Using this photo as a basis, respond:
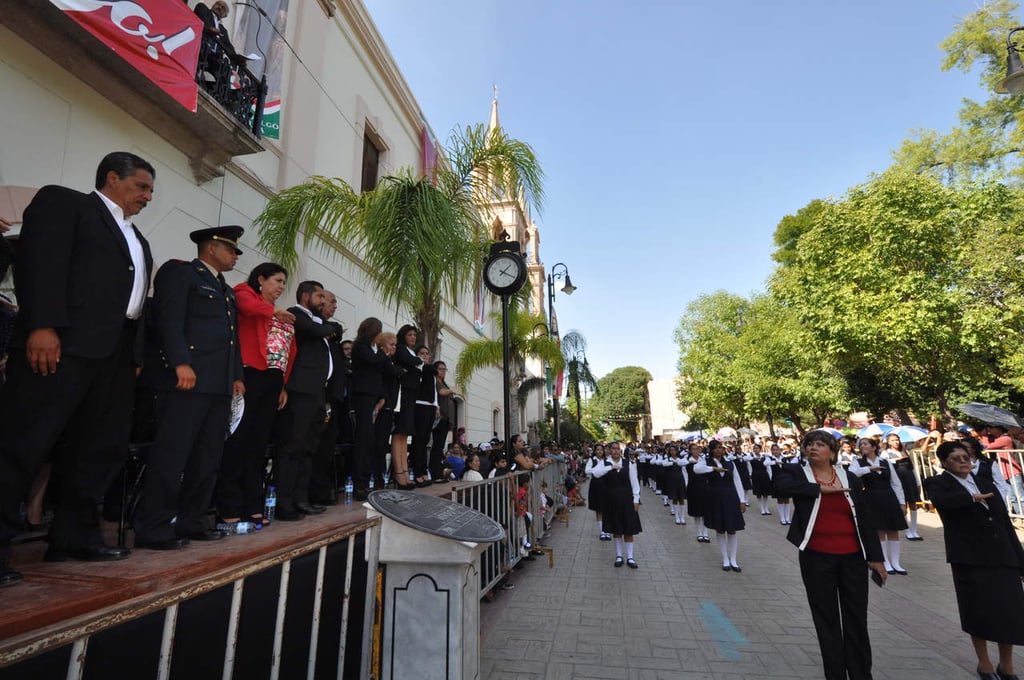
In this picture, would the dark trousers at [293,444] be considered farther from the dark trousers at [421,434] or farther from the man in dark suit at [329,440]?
the dark trousers at [421,434]

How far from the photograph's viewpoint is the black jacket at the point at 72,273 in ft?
6.86

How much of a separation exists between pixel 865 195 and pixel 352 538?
20.7 metres

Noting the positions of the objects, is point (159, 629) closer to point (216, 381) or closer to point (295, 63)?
point (216, 381)

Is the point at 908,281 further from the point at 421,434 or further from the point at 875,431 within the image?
the point at 421,434

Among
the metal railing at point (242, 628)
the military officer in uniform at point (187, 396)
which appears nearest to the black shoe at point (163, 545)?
the military officer in uniform at point (187, 396)

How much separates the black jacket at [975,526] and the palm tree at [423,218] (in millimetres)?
5660

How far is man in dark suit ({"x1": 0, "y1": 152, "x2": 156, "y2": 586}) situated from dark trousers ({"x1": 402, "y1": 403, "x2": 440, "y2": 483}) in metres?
3.68

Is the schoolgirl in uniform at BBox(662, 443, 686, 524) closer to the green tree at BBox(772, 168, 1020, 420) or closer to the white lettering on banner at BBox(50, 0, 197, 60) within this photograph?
the green tree at BBox(772, 168, 1020, 420)

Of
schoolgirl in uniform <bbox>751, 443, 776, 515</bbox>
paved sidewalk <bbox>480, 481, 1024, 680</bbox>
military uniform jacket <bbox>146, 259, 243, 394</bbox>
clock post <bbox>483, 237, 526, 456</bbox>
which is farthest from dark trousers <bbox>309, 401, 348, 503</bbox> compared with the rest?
Answer: schoolgirl in uniform <bbox>751, 443, 776, 515</bbox>

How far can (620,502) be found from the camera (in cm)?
810

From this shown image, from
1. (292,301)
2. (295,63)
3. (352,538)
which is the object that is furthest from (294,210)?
(352,538)

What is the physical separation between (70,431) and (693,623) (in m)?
5.29

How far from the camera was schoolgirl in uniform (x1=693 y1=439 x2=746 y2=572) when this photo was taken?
7500 mm

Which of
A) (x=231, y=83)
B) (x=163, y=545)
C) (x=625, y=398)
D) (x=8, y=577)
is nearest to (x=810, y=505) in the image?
(x=163, y=545)
